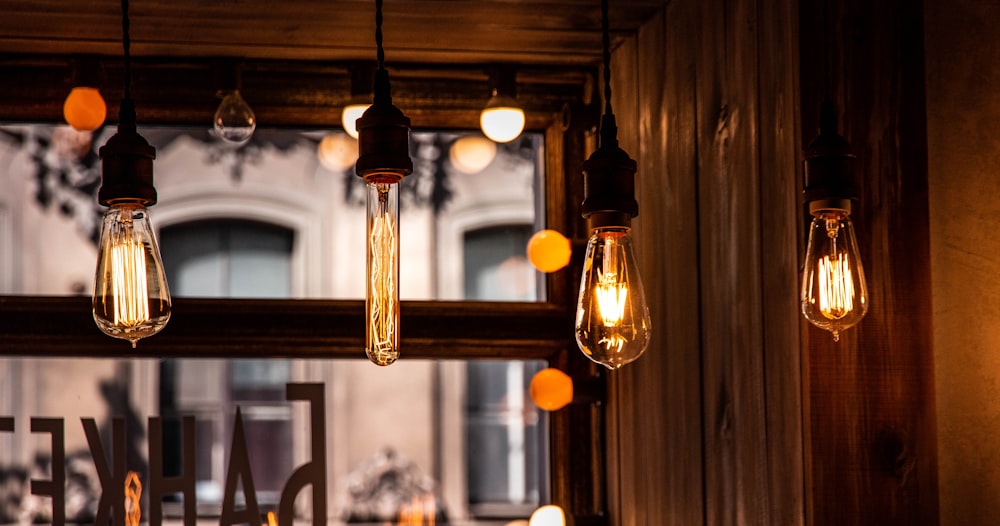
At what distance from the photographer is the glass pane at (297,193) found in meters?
2.69

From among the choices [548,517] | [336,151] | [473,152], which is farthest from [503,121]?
[548,517]

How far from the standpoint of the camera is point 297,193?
9.61 feet

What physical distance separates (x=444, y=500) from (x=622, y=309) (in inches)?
54.2

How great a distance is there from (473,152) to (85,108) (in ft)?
2.83

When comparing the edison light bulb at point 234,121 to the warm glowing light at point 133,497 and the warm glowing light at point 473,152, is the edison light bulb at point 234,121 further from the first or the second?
the warm glowing light at point 133,497

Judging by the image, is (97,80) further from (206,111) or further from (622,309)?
(622,309)

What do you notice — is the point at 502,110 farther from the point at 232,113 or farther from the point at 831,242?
the point at 831,242

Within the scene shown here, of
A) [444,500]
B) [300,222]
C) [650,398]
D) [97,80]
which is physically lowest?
[444,500]

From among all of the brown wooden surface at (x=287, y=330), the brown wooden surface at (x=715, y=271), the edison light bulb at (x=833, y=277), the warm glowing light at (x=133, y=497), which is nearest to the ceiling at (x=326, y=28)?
the brown wooden surface at (x=715, y=271)

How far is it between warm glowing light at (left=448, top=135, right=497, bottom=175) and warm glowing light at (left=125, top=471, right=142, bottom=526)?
39.3 inches

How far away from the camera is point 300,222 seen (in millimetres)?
3305

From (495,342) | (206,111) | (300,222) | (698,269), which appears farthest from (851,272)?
(300,222)

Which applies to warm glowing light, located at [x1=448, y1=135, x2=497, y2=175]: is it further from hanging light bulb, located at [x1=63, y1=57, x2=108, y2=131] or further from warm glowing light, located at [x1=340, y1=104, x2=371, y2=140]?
hanging light bulb, located at [x1=63, y1=57, x2=108, y2=131]

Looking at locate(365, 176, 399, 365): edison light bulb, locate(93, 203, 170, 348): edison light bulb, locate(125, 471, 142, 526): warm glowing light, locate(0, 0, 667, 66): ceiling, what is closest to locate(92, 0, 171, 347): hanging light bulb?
locate(93, 203, 170, 348): edison light bulb
